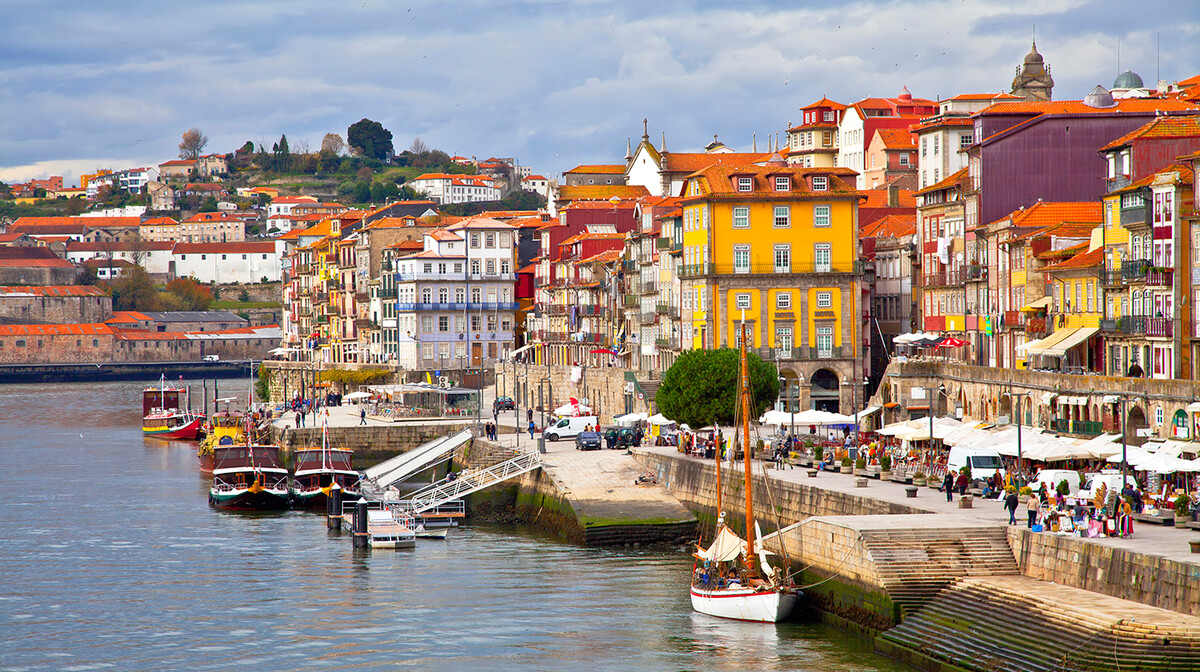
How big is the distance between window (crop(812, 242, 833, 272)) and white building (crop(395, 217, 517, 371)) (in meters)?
43.1

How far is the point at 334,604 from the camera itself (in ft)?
133

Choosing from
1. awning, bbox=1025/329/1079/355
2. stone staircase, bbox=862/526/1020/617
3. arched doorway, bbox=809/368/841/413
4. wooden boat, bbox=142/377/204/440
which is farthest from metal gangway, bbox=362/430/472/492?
wooden boat, bbox=142/377/204/440

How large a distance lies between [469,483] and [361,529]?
31.5 feet

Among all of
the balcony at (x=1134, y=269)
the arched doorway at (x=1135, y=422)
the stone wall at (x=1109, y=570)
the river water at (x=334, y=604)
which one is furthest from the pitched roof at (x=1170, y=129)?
the stone wall at (x=1109, y=570)

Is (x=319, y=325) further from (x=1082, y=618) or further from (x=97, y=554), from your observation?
(x=1082, y=618)

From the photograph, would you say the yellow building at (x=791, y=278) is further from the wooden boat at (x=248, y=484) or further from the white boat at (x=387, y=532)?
the white boat at (x=387, y=532)

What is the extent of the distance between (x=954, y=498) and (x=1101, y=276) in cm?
1553

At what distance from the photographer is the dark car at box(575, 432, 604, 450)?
211ft

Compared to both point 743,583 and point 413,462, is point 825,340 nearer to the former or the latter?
point 413,462

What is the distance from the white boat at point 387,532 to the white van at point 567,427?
18.3m

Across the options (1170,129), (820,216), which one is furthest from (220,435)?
(1170,129)

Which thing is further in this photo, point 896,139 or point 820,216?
point 896,139

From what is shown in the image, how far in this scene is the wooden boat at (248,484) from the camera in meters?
63.7

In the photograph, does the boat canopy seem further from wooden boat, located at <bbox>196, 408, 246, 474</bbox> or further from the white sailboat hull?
wooden boat, located at <bbox>196, 408, 246, 474</bbox>
